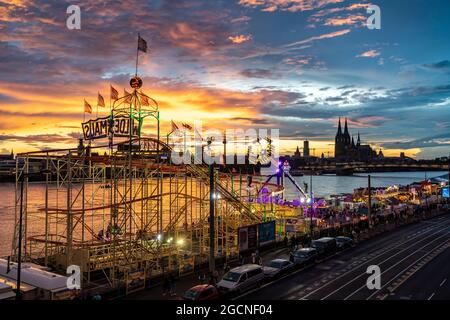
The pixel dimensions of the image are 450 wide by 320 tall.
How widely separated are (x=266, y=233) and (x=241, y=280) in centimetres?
1240

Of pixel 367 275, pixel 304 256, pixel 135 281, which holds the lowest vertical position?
pixel 367 275

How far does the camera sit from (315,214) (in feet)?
193

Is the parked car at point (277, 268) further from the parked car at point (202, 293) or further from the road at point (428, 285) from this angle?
the road at point (428, 285)

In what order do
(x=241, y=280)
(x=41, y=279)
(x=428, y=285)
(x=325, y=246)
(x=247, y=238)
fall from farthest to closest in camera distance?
(x=325, y=246) < (x=247, y=238) < (x=428, y=285) < (x=241, y=280) < (x=41, y=279)

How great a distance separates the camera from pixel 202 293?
21438 mm

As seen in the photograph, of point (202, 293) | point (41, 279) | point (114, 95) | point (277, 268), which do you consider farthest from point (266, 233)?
point (41, 279)

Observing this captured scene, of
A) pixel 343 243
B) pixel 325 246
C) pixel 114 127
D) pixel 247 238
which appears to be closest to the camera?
pixel 114 127

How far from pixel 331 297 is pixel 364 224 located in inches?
1149

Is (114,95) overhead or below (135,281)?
overhead

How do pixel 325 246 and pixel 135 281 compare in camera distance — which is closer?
pixel 135 281

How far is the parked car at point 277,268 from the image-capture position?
88.6 feet

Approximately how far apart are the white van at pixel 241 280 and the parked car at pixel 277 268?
4.14 ft

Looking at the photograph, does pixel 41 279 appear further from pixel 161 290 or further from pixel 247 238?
pixel 247 238

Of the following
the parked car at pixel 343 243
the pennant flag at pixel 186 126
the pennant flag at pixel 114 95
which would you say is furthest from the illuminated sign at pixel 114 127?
the parked car at pixel 343 243
